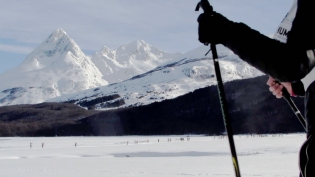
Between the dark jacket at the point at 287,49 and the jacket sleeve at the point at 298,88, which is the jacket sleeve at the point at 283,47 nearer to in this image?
the dark jacket at the point at 287,49

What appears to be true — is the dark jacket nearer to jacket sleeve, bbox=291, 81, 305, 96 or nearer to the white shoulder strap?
the white shoulder strap

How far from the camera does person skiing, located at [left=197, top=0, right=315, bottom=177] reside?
166cm

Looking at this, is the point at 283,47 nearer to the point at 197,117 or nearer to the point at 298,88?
the point at 298,88

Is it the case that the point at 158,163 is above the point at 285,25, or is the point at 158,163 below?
below

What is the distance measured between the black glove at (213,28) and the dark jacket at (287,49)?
0.14 feet

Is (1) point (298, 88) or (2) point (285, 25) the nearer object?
(2) point (285, 25)

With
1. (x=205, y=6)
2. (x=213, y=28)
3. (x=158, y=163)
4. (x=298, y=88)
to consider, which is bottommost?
(x=158, y=163)

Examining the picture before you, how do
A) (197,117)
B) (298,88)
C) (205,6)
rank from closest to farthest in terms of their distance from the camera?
(205,6) → (298,88) → (197,117)

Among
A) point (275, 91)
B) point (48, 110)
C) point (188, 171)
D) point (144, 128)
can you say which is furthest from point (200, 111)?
point (275, 91)

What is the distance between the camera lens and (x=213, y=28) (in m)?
1.86

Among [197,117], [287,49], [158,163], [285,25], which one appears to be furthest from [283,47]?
[197,117]

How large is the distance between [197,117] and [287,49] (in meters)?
128

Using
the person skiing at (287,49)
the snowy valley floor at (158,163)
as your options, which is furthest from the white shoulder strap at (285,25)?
the snowy valley floor at (158,163)

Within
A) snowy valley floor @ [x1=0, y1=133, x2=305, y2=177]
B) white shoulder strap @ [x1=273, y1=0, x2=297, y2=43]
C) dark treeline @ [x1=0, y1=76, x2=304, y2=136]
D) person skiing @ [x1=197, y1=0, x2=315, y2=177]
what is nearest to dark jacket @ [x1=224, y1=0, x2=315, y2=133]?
person skiing @ [x1=197, y1=0, x2=315, y2=177]
